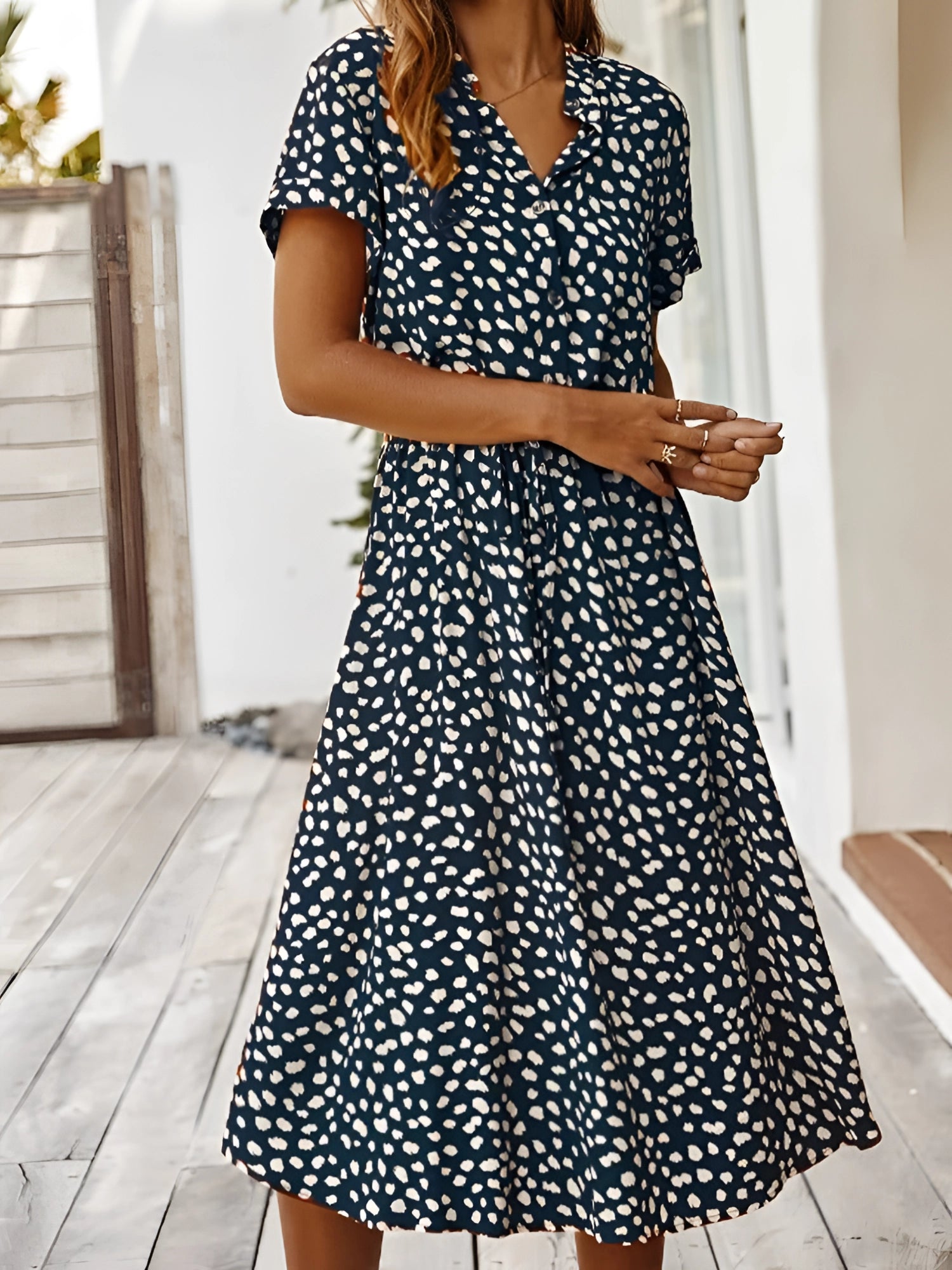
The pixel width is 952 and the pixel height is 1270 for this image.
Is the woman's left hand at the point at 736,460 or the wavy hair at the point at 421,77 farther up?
the wavy hair at the point at 421,77

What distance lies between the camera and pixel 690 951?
3.37ft

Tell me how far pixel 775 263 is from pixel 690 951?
6.69ft

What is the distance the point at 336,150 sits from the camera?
1.00m

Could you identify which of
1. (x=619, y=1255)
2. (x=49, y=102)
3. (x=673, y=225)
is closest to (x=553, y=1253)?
(x=619, y=1255)

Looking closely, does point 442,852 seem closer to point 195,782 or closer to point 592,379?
point 592,379

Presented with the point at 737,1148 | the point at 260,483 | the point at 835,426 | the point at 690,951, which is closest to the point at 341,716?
the point at 690,951

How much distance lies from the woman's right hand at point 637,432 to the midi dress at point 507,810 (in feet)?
0.12

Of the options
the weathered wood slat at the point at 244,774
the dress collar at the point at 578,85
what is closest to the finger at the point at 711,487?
the dress collar at the point at 578,85

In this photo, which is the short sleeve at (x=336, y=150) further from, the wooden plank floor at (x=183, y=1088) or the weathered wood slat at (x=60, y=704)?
the weathered wood slat at (x=60, y=704)

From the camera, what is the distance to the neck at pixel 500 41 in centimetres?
107

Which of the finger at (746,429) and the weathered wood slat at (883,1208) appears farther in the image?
the weathered wood slat at (883,1208)

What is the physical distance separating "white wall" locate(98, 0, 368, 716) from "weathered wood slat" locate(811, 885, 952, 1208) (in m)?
2.80

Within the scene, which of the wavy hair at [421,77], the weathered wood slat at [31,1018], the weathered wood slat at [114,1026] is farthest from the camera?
the weathered wood slat at [31,1018]

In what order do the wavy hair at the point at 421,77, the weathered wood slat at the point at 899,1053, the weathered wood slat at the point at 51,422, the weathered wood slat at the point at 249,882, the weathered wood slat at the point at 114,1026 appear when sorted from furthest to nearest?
1. the weathered wood slat at the point at 51,422
2. the weathered wood slat at the point at 249,882
3. the weathered wood slat at the point at 114,1026
4. the weathered wood slat at the point at 899,1053
5. the wavy hair at the point at 421,77
